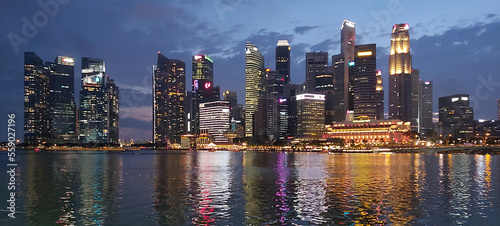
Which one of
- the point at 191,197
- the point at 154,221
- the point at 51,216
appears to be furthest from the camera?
the point at 191,197

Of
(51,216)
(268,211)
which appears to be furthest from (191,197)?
(51,216)

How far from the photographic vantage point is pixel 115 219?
34750 mm

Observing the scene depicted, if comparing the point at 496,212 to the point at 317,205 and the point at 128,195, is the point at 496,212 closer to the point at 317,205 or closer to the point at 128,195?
the point at 317,205

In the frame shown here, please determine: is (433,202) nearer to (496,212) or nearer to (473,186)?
(496,212)

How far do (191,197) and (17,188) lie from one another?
29.6 m

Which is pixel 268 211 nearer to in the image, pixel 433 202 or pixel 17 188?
pixel 433 202

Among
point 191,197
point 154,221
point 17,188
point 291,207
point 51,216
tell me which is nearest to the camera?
point 154,221

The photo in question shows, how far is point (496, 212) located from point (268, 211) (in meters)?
22.3

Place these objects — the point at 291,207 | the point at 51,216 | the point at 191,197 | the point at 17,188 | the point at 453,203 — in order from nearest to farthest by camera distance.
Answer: the point at 51,216 → the point at 291,207 → the point at 453,203 → the point at 191,197 → the point at 17,188

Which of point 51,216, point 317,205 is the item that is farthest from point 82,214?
point 317,205

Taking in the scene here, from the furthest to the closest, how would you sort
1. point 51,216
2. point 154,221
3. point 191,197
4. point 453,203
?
1. point 191,197
2. point 453,203
3. point 51,216
4. point 154,221

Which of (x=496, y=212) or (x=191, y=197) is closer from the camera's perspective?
(x=496, y=212)

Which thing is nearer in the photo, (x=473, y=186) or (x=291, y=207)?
(x=291, y=207)

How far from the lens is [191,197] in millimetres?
46656
